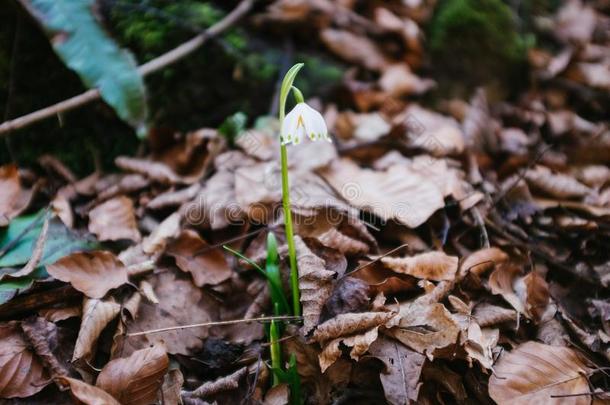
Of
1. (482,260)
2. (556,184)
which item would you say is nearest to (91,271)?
(482,260)

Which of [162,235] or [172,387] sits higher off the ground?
[162,235]

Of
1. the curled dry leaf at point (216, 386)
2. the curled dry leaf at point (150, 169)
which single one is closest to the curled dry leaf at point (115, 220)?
the curled dry leaf at point (150, 169)

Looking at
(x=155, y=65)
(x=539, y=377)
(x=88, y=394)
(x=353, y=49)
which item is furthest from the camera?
(x=353, y=49)

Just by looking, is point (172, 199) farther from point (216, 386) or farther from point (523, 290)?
point (523, 290)

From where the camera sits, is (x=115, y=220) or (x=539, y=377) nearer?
(x=539, y=377)

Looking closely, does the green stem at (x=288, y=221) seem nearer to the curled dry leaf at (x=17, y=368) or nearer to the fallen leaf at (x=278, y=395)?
the fallen leaf at (x=278, y=395)

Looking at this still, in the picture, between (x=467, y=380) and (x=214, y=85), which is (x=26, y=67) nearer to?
(x=214, y=85)

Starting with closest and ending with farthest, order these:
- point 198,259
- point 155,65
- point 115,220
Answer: point 198,259
point 115,220
point 155,65

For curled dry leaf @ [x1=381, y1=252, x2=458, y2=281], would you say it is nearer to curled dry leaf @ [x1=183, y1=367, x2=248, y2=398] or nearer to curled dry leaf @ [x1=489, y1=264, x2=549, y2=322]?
curled dry leaf @ [x1=489, y1=264, x2=549, y2=322]

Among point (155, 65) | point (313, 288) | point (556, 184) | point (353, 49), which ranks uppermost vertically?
point (155, 65)
